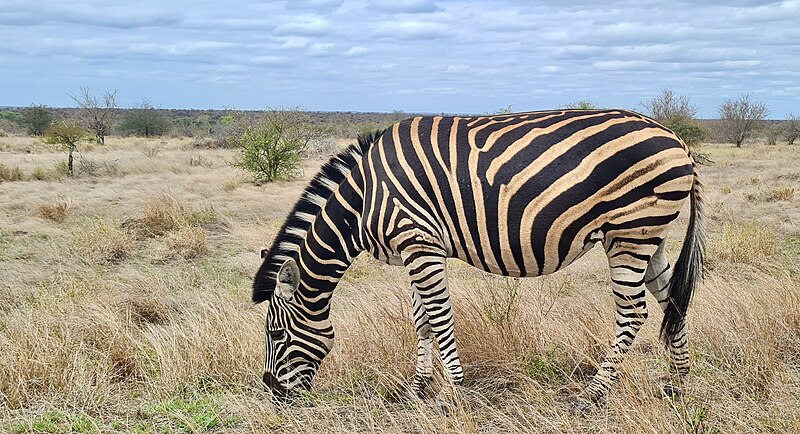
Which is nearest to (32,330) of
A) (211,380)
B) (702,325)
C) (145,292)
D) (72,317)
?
(72,317)

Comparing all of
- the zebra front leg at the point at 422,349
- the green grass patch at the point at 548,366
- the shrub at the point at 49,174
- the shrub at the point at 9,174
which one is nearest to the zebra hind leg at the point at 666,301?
the green grass patch at the point at 548,366

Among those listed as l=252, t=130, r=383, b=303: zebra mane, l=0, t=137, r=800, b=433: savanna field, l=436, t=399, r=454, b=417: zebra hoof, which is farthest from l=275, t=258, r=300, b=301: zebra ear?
l=436, t=399, r=454, b=417: zebra hoof

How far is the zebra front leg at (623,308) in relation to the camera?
4.36 metres

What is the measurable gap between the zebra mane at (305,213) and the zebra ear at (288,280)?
26 cm

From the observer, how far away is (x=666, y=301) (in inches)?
193

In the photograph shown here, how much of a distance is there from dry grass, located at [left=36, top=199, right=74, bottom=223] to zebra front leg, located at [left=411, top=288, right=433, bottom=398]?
12.2m

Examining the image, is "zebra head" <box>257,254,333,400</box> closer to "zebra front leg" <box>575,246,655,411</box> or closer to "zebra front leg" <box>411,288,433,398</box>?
"zebra front leg" <box>411,288,433,398</box>

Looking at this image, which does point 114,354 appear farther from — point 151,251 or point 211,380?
point 151,251

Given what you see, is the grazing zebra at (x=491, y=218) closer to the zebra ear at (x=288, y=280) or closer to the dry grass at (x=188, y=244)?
the zebra ear at (x=288, y=280)

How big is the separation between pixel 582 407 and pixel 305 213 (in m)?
2.58

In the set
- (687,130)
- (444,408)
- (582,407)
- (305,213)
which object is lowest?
(444,408)

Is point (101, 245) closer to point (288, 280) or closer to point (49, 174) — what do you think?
point (288, 280)

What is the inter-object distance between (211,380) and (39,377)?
138 cm

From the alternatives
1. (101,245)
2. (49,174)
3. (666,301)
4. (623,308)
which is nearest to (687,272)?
(666,301)
